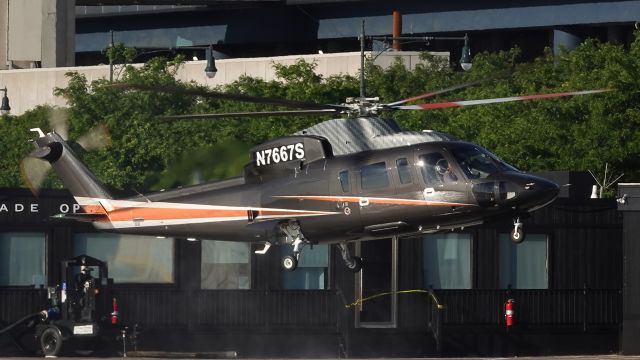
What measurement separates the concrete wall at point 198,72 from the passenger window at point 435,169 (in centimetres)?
3323

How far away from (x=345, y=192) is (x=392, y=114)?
2001 centimetres

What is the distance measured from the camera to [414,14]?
80.6 m

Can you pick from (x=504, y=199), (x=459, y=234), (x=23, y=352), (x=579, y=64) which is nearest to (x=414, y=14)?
(x=579, y=64)

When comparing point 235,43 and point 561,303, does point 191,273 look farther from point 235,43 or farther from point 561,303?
point 235,43

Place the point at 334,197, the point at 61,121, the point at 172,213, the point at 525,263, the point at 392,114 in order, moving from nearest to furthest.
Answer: the point at 334,197
the point at 172,213
the point at 525,263
the point at 61,121
the point at 392,114

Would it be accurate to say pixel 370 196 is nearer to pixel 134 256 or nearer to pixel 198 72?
pixel 134 256

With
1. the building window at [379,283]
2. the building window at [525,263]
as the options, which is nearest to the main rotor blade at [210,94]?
the building window at [379,283]

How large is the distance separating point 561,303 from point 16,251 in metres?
14.3

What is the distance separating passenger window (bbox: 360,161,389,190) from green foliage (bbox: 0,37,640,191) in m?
6.06

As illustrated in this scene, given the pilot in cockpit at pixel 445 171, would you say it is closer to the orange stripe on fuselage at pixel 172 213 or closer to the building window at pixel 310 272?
the orange stripe on fuselage at pixel 172 213

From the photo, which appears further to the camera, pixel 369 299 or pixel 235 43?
pixel 235 43

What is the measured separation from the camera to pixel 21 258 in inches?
1650

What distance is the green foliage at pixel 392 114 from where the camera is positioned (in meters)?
49.9

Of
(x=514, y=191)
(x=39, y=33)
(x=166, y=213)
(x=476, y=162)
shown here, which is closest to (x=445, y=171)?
(x=476, y=162)
